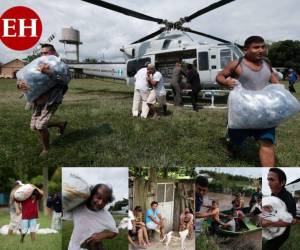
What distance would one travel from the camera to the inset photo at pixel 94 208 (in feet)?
10.0

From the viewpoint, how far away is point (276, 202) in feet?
10.7

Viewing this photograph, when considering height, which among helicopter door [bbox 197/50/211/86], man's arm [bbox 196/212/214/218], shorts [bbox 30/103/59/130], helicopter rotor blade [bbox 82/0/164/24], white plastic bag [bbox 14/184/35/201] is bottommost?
man's arm [bbox 196/212/214/218]

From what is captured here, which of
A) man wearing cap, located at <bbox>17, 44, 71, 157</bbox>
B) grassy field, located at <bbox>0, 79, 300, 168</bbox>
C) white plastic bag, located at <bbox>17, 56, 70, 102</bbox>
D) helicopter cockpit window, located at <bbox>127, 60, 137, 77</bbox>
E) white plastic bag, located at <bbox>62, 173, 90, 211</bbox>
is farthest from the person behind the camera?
helicopter cockpit window, located at <bbox>127, 60, 137, 77</bbox>

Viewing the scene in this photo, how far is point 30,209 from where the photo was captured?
319cm

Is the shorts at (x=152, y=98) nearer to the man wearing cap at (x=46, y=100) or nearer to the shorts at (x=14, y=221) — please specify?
the man wearing cap at (x=46, y=100)

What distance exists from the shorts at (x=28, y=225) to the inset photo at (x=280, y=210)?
225cm

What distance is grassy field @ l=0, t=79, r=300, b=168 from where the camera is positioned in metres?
4.54

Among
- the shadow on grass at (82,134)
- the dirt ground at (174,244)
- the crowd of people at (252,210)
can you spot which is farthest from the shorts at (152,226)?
the shadow on grass at (82,134)

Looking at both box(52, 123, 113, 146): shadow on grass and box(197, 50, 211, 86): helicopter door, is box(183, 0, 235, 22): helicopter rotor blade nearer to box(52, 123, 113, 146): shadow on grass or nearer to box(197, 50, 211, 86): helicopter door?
box(197, 50, 211, 86): helicopter door

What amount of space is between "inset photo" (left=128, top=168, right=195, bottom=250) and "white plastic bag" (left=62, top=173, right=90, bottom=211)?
0.44 meters

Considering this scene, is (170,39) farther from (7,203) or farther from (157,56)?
(7,203)

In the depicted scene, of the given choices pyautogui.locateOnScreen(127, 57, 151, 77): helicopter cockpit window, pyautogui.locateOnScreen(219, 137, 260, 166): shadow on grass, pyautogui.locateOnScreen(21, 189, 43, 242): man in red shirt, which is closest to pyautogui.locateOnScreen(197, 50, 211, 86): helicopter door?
pyautogui.locateOnScreen(127, 57, 151, 77): helicopter cockpit window

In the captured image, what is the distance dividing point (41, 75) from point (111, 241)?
226 centimetres

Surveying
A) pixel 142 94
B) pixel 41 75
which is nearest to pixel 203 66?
pixel 142 94
